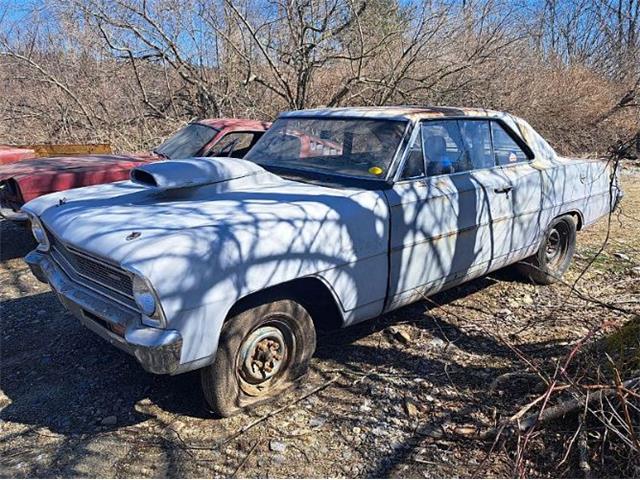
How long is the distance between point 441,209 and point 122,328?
222 centimetres

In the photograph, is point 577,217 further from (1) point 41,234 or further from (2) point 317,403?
(1) point 41,234

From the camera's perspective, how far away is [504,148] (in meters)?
4.50

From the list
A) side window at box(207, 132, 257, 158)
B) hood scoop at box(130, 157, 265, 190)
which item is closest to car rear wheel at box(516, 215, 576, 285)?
hood scoop at box(130, 157, 265, 190)

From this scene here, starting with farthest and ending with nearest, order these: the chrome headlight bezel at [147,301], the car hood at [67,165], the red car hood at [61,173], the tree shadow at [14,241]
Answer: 1. the tree shadow at [14,241]
2. the car hood at [67,165]
3. the red car hood at [61,173]
4. the chrome headlight bezel at [147,301]

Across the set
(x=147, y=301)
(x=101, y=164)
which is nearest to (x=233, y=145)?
(x=101, y=164)

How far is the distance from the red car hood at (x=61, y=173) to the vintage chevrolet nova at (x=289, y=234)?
193 centimetres

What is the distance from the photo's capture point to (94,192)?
383 cm

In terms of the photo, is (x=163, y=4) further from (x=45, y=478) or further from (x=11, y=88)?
(x=45, y=478)

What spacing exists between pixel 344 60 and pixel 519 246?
9232 millimetres

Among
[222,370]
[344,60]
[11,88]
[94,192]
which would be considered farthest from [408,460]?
[11,88]

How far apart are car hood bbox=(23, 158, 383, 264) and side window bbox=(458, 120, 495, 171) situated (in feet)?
3.92

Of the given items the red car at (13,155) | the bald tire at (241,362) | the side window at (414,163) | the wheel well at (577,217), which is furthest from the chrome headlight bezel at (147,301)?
the red car at (13,155)

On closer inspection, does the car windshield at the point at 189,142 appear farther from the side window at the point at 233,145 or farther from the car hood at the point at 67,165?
the car hood at the point at 67,165

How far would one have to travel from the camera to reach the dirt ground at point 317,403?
2.63 m
